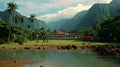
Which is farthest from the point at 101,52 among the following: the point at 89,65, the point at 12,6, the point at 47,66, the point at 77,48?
the point at 12,6

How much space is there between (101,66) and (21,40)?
62.7 m

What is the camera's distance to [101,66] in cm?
5397

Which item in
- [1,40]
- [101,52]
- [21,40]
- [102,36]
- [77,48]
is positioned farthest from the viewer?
[102,36]

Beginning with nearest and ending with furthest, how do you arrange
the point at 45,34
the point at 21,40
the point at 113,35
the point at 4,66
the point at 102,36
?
1. the point at 4,66
2. the point at 21,40
3. the point at 113,35
4. the point at 102,36
5. the point at 45,34

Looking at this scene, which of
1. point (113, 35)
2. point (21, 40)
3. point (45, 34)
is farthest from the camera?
point (45, 34)

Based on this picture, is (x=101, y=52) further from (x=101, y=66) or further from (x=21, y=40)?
(x=21, y=40)

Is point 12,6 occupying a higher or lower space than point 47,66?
higher

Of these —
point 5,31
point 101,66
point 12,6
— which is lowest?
point 101,66

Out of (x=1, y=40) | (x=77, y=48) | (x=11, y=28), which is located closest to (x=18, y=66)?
(x=77, y=48)

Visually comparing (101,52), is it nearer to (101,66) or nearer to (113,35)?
(101,66)

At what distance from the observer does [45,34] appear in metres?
158

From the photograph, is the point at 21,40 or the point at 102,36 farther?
the point at 102,36

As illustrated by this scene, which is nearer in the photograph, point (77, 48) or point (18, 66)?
point (18, 66)

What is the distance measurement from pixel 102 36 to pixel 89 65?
94.2 metres
